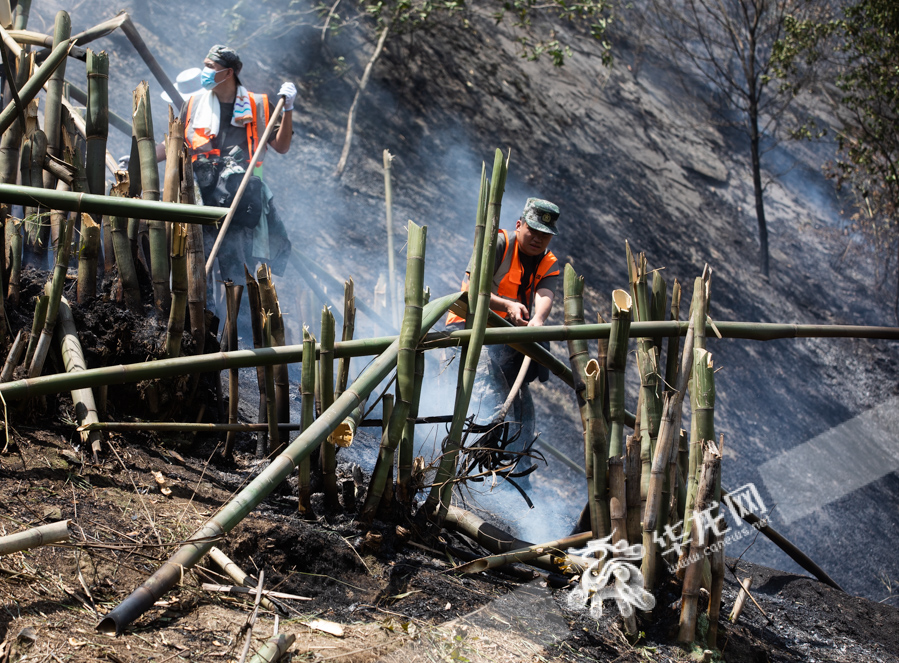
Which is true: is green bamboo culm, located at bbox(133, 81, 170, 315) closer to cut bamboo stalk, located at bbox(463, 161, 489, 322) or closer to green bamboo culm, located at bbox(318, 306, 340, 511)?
green bamboo culm, located at bbox(318, 306, 340, 511)

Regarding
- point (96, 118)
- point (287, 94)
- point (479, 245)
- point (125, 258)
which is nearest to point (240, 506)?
point (479, 245)

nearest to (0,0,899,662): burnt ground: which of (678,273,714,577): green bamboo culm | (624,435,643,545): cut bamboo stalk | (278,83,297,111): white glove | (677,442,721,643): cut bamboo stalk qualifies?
(677,442,721,643): cut bamboo stalk

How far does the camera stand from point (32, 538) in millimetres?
1579

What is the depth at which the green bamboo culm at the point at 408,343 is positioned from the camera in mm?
A: 2182

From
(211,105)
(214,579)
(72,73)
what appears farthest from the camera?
(72,73)

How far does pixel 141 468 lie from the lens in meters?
2.46

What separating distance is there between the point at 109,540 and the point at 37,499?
0.28m

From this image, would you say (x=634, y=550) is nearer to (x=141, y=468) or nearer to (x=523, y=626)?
(x=523, y=626)

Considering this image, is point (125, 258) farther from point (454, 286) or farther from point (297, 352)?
point (454, 286)

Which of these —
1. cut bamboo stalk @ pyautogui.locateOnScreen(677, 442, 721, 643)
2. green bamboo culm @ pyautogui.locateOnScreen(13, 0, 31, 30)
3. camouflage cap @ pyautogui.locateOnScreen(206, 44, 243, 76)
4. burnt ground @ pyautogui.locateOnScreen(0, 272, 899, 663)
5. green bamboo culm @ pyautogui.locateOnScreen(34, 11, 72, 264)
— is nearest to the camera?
burnt ground @ pyautogui.locateOnScreen(0, 272, 899, 663)

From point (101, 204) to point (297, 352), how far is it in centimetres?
70

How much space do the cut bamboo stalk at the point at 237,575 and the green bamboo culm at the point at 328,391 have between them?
0.52 metres

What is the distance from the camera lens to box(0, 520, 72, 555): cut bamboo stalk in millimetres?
1563

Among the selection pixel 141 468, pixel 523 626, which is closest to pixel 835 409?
pixel 523 626
